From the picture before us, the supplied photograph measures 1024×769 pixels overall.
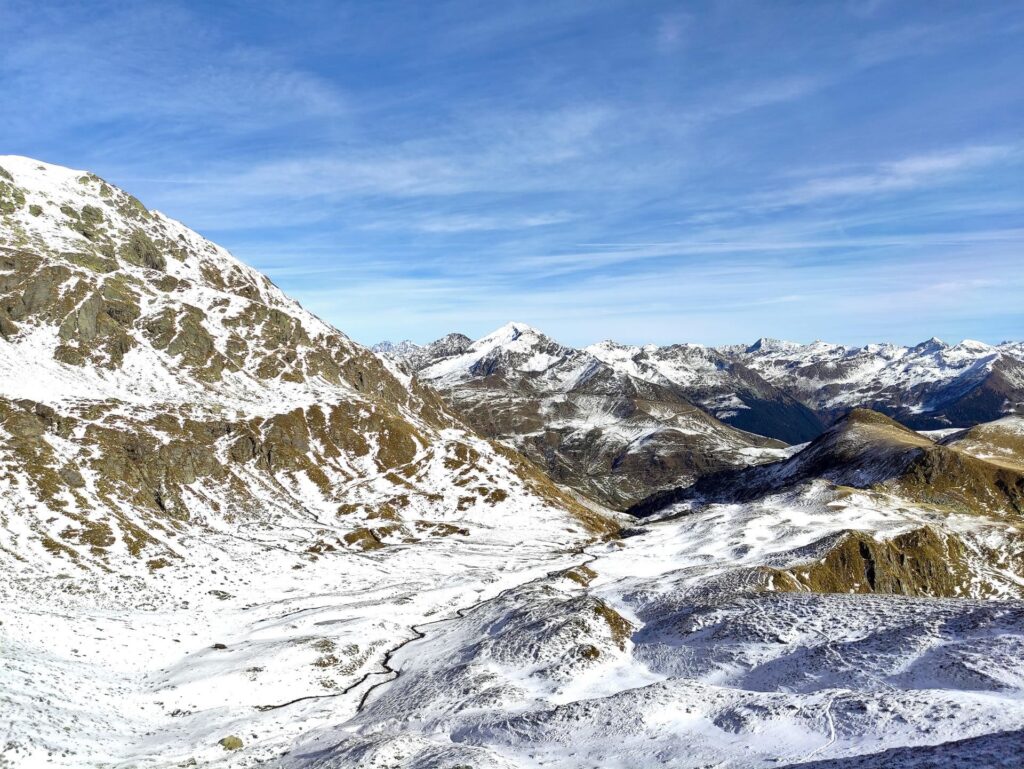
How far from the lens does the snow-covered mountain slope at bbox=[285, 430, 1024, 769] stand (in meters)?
29.3

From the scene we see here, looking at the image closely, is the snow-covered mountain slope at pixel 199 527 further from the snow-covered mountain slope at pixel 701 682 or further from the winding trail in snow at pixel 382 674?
the snow-covered mountain slope at pixel 701 682

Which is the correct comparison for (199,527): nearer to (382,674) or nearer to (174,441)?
(174,441)

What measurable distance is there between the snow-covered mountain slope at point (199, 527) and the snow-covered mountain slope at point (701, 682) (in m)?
8.89

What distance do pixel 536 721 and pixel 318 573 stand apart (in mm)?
67408

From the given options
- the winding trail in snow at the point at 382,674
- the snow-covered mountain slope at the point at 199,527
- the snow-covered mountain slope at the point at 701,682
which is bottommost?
the winding trail in snow at the point at 382,674

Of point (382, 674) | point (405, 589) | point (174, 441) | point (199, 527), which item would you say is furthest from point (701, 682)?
point (174, 441)

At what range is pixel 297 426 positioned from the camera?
157 metres

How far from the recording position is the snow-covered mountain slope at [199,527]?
44.8 m

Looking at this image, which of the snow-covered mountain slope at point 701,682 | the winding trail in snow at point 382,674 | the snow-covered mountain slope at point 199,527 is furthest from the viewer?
the winding trail in snow at point 382,674

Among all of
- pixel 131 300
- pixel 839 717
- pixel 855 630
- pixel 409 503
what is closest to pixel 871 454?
pixel 409 503

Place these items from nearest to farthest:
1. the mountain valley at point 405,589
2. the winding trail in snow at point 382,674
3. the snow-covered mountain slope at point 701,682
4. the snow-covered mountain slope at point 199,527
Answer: the snow-covered mountain slope at point 701,682 → the mountain valley at point 405,589 → the snow-covered mountain slope at point 199,527 → the winding trail in snow at point 382,674

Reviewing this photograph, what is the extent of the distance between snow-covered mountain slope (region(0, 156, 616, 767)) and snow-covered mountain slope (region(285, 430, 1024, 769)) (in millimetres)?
8894

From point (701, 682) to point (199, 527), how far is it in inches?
3906

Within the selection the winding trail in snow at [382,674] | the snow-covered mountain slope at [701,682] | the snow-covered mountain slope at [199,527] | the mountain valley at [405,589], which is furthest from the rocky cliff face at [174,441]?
the snow-covered mountain slope at [701,682]
